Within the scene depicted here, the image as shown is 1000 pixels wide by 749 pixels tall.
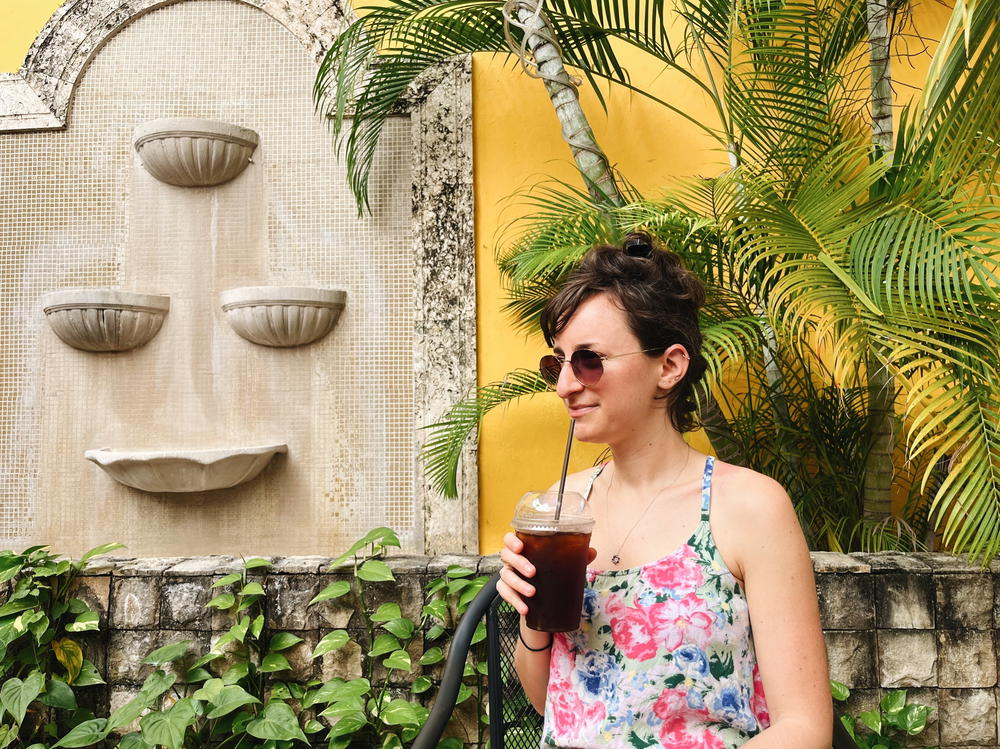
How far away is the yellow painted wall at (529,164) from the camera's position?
11.9 feet

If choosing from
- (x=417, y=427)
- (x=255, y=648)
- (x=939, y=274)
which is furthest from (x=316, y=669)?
(x=939, y=274)

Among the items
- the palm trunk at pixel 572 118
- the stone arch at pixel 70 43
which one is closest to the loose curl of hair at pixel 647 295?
the palm trunk at pixel 572 118

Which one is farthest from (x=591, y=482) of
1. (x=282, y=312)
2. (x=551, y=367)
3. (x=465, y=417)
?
(x=282, y=312)

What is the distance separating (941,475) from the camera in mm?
3012

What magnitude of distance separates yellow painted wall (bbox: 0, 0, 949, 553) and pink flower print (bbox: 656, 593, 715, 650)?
242cm

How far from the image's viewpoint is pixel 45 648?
246 centimetres

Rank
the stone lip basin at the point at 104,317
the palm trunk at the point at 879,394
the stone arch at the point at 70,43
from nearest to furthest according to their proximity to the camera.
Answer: the palm trunk at the point at 879,394, the stone lip basin at the point at 104,317, the stone arch at the point at 70,43

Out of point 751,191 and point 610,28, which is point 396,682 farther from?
point 610,28

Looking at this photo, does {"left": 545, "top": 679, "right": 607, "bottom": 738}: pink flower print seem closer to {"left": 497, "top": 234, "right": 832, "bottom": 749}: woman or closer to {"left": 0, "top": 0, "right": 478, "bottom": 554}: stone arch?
{"left": 497, "top": 234, "right": 832, "bottom": 749}: woman

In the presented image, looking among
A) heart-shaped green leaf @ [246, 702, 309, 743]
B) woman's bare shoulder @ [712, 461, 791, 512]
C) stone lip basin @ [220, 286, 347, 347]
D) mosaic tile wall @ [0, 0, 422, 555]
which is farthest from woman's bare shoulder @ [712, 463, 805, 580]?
stone lip basin @ [220, 286, 347, 347]

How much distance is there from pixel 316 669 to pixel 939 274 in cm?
194

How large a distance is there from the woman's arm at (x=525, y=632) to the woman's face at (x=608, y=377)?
0.63ft

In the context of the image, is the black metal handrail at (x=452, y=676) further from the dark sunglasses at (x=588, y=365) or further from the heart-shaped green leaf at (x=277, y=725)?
the heart-shaped green leaf at (x=277, y=725)

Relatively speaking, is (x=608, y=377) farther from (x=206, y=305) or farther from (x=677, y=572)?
(x=206, y=305)
